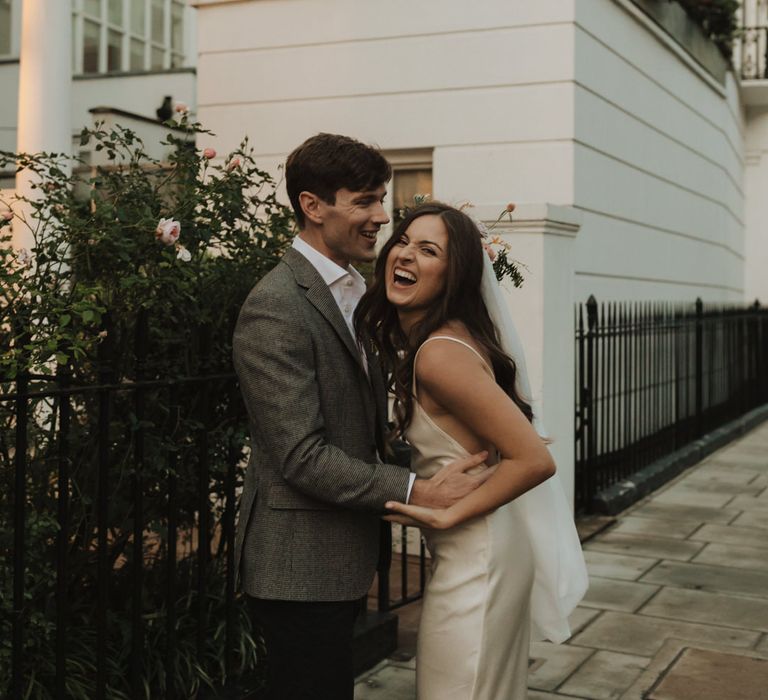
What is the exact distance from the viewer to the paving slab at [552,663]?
4.79 meters

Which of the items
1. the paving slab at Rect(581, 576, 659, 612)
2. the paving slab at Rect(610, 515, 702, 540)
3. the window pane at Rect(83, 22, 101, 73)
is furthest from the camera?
the window pane at Rect(83, 22, 101, 73)

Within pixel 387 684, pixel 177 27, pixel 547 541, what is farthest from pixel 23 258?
pixel 177 27

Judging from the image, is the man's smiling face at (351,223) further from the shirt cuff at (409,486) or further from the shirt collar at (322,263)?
the shirt cuff at (409,486)

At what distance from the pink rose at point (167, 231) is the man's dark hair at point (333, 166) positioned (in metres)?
0.94

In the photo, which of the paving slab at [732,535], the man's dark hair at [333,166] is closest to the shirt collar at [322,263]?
the man's dark hair at [333,166]

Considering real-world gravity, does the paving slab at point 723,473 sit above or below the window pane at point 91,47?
below

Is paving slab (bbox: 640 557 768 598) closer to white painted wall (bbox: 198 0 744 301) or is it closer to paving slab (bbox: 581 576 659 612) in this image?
paving slab (bbox: 581 576 659 612)

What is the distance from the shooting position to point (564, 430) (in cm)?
702

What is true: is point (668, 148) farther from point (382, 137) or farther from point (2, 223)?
point (2, 223)

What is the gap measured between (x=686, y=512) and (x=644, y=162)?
14.6 ft

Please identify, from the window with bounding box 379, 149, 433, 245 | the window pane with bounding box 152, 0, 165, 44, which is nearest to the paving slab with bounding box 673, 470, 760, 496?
the window with bounding box 379, 149, 433, 245

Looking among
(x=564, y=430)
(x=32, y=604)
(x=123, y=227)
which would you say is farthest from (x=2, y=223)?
(x=564, y=430)

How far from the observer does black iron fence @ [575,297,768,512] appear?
26.8ft

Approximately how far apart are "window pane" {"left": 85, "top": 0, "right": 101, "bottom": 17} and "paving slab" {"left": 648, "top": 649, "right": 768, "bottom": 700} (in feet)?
57.5
